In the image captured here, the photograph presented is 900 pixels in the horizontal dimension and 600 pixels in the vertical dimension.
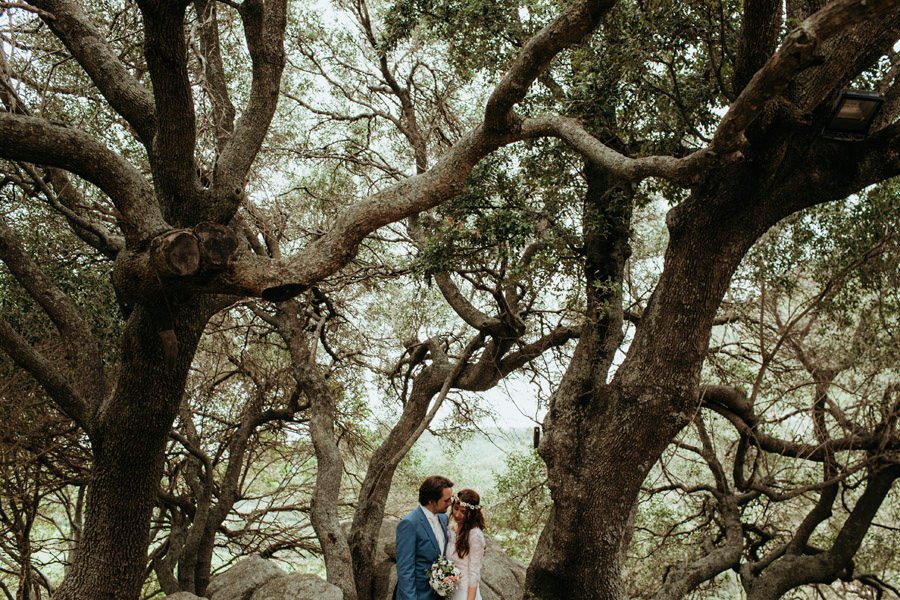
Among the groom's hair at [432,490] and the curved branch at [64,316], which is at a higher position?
the curved branch at [64,316]

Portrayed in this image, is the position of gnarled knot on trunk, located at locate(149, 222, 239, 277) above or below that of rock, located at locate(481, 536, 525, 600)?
above

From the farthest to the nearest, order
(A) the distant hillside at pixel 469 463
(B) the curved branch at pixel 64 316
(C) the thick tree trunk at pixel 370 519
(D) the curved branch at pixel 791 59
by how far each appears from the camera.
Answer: (A) the distant hillside at pixel 469 463, (C) the thick tree trunk at pixel 370 519, (B) the curved branch at pixel 64 316, (D) the curved branch at pixel 791 59

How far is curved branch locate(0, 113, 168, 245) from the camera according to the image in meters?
4.45

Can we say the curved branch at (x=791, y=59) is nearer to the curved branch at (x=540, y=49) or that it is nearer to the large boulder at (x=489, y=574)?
the curved branch at (x=540, y=49)

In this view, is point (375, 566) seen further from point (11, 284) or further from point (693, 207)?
point (693, 207)

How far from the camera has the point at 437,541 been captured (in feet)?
16.9

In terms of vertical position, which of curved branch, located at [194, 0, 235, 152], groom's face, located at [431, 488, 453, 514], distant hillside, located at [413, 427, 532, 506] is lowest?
groom's face, located at [431, 488, 453, 514]

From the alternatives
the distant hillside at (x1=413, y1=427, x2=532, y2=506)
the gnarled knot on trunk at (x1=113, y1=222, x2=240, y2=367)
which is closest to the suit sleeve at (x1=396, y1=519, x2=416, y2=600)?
the gnarled knot on trunk at (x1=113, y1=222, x2=240, y2=367)

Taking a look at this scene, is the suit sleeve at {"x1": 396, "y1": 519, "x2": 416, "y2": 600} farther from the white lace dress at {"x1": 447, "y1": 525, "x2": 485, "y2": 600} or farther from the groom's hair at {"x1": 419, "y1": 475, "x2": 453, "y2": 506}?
the white lace dress at {"x1": 447, "y1": 525, "x2": 485, "y2": 600}

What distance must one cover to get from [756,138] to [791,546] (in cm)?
551

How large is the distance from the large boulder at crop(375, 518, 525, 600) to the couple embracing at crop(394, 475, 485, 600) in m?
3.57

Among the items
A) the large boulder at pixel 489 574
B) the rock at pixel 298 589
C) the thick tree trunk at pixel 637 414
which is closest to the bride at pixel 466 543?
the thick tree trunk at pixel 637 414

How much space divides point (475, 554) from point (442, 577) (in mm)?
458

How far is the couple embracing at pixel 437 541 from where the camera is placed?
195 inches
